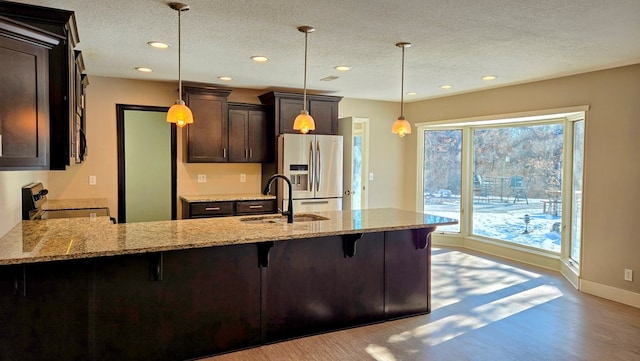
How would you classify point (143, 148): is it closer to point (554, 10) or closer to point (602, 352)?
point (554, 10)

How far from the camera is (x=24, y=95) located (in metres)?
2.40

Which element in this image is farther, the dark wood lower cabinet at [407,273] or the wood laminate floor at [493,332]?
the dark wood lower cabinet at [407,273]

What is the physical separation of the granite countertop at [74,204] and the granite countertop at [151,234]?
998mm

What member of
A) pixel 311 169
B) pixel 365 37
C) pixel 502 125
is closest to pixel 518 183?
pixel 502 125

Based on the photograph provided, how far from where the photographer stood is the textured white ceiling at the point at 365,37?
2.76 m

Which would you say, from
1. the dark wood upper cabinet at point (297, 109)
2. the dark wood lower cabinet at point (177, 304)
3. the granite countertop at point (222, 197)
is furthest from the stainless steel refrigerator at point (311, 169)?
the dark wood lower cabinet at point (177, 304)

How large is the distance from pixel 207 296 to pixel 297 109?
133 inches

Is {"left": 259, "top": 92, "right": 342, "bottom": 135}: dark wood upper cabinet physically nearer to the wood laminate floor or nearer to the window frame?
the window frame

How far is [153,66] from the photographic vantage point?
14.8ft

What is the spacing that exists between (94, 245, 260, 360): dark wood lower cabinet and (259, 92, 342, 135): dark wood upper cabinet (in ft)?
9.69

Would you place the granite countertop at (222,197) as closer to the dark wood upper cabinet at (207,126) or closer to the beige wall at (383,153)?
the dark wood upper cabinet at (207,126)

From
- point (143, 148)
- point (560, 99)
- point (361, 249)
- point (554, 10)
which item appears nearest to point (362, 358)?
point (361, 249)

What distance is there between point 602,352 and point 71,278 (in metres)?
3.64

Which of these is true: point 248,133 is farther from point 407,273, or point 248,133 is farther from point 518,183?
point 518,183
